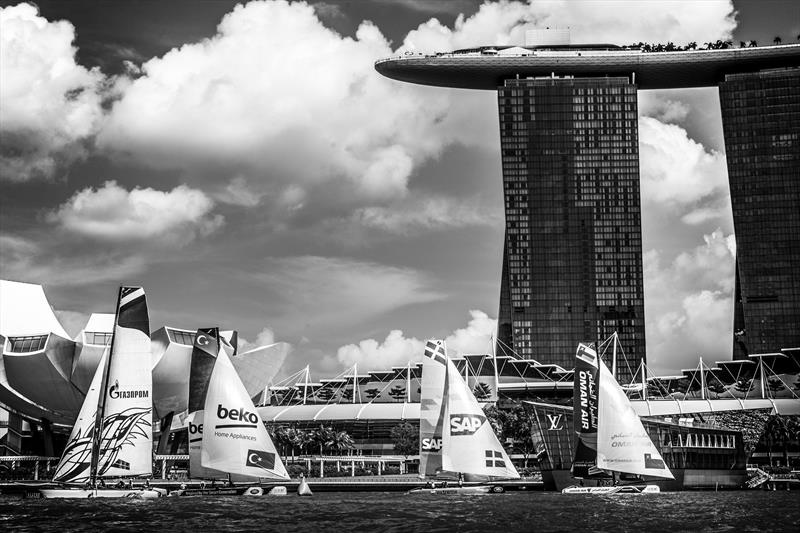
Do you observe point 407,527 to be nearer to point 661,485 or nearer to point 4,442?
point 661,485

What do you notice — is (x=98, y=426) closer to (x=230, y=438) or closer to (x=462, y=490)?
(x=230, y=438)

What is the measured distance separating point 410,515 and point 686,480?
50683mm

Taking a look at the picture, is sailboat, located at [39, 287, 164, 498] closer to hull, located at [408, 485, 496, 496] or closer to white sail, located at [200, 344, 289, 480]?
white sail, located at [200, 344, 289, 480]

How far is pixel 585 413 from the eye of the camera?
9281 centimetres

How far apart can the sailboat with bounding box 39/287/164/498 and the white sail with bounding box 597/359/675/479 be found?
→ 38535 millimetres

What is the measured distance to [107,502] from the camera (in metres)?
74.1

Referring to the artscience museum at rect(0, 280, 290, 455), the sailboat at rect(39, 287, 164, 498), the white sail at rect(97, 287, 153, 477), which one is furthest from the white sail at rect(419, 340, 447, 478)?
the artscience museum at rect(0, 280, 290, 455)

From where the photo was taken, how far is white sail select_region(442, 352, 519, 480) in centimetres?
8700

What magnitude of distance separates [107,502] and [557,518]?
32.8 meters

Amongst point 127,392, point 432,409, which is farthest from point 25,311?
point 127,392

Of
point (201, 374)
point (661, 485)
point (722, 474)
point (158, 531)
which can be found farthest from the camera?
point (722, 474)

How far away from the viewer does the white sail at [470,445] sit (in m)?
87.0

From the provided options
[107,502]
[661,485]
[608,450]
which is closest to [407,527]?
[107,502]

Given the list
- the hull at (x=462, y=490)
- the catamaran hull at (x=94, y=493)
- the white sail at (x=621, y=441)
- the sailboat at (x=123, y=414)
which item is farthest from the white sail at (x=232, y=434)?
the white sail at (x=621, y=441)
